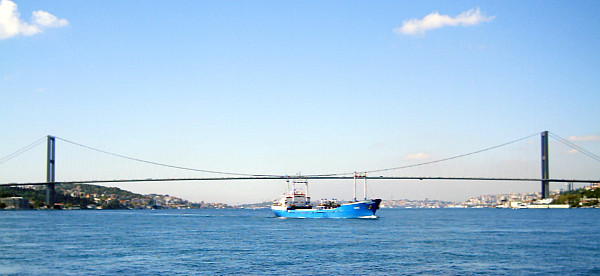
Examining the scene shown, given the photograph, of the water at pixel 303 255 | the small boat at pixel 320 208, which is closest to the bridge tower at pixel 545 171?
the small boat at pixel 320 208

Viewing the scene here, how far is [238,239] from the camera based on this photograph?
38.8 meters

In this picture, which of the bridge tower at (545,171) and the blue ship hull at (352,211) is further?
the bridge tower at (545,171)

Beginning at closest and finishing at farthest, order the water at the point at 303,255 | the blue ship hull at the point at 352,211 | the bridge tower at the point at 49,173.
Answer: the water at the point at 303,255
the blue ship hull at the point at 352,211
the bridge tower at the point at 49,173

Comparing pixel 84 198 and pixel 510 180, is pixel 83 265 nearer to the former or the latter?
pixel 510 180

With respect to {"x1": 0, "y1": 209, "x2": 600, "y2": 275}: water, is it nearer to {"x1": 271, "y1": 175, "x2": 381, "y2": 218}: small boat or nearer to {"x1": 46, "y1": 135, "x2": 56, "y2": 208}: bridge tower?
{"x1": 271, "y1": 175, "x2": 381, "y2": 218}: small boat

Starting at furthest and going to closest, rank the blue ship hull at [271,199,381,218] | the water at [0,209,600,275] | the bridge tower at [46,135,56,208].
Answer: the bridge tower at [46,135,56,208]
the blue ship hull at [271,199,381,218]
the water at [0,209,600,275]

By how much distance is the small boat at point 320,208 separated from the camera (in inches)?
2672

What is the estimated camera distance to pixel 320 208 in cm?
7244

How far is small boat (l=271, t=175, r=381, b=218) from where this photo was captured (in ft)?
223

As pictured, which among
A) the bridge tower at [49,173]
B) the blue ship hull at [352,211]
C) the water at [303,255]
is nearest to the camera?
the water at [303,255]

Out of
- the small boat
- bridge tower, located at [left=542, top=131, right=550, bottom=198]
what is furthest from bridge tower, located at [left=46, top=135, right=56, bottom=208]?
bridge tower, located at [left=542, top=131, right=550, bottom=198]

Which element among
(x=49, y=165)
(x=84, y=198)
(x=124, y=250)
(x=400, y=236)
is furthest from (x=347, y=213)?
(x=84, y=198)

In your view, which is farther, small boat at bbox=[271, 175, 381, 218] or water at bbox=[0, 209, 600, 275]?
small boat at bbox=[271, 175, 381, 218]

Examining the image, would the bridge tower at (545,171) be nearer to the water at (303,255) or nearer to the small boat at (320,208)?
the small boat at (320,208)
